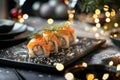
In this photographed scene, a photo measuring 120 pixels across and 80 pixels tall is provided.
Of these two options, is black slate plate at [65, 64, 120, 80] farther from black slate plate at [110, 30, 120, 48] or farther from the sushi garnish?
black slate plate at [110, 30, 120, 48]

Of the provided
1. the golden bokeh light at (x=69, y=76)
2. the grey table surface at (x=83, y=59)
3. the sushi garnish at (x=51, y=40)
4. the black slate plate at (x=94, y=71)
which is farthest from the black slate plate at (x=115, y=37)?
the golden bokeh light at (x=69, y=76)

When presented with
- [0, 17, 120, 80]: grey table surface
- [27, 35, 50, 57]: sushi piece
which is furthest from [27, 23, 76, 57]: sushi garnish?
[0, 17, 120, 80]: grey table surface

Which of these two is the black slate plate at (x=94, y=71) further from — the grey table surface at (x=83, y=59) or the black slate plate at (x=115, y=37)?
the black slate plate at (x=115, y=37)

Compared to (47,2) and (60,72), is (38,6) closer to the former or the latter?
(47,2)

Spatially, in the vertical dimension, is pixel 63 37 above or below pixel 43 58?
above

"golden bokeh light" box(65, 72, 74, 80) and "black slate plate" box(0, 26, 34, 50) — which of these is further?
"black slate plate" box(0, 26, 34, 50)

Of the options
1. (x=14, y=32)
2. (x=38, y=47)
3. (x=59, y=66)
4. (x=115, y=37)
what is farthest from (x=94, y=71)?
(x=14, y=32)

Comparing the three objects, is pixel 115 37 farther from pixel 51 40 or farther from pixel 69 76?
pixel 69 76

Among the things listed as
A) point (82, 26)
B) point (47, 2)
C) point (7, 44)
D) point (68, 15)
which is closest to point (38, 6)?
point (47, 2)
